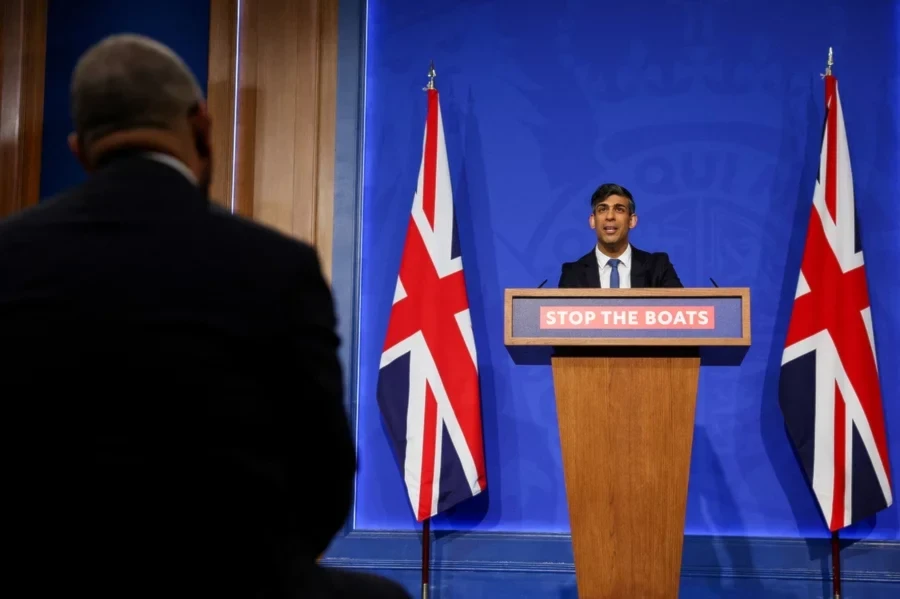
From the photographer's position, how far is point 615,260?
3.44 m

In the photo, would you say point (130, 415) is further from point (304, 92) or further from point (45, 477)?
point (304, 92)

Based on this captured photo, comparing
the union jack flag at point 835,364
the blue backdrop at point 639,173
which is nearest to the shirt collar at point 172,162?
the blue backdrop at point 639,173

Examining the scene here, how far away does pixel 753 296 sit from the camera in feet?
12.6

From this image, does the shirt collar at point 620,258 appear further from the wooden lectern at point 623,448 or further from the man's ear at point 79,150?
the man's ear at point 79,150

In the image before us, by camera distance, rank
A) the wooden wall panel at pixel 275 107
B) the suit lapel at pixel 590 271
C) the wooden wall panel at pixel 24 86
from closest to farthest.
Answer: the suit lapel at pixel 590 271, the wooden wall panel at pixel 275 107, the wooden wall panel at pixel 24 86

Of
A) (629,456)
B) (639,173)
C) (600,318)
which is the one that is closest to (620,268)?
(639,173)

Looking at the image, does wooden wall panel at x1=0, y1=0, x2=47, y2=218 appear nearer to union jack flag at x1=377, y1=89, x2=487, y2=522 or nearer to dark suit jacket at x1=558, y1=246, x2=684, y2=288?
union jack flag at x1=377, y1=89, x2=487, y2=522

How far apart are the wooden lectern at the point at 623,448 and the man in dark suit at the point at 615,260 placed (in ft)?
2.21

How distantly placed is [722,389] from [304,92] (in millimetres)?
2353

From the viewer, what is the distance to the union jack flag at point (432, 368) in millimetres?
3539

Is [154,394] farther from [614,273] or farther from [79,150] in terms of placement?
[614,273]

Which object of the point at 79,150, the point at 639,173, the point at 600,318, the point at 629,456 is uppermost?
the point at 639,173

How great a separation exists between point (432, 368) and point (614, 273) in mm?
838

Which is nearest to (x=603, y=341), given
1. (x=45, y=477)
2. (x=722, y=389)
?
(x=722, y=389)
